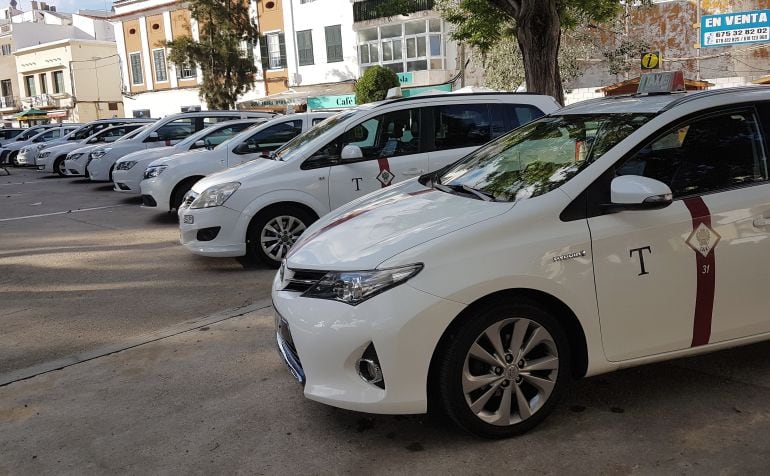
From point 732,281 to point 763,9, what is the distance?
2369 cm

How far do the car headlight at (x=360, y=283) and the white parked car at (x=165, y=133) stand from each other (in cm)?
1043

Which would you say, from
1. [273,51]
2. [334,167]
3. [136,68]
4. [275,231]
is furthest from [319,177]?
[136,68]

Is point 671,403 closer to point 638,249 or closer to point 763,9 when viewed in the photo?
point 638,249

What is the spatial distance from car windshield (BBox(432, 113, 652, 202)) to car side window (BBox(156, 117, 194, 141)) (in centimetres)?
1068

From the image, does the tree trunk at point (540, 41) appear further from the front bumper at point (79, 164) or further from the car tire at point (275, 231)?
the front bumper at point (79, 164)

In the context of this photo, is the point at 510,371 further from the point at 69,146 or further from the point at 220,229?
the point at 69,146

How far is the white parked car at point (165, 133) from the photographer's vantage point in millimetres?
13609

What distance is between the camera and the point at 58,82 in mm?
56656

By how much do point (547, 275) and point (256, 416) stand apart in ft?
5.82

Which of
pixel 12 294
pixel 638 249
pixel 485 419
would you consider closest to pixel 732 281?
pixel 638 249

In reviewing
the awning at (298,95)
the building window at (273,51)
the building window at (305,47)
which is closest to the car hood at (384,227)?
the awning at (298,95)

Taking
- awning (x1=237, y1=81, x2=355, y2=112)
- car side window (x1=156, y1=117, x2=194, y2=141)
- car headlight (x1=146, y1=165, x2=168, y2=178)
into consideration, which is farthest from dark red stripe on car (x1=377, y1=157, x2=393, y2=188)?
awning (x1=237, y1=81, x2=355, y2=112)

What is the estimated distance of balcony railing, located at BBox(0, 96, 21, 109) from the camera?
62.3m

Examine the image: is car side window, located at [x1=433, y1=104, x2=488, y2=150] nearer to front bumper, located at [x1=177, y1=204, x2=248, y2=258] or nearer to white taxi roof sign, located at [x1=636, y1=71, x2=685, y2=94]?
front bumper, located at [x1=177, y1=204, x2=248, y2=258]
